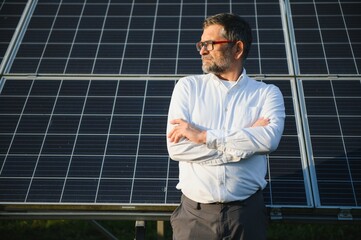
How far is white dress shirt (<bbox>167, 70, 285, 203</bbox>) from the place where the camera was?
3781 mm

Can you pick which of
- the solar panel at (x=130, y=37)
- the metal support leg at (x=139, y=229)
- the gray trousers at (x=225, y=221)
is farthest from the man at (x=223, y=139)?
the solar panel at (x=130, y=37)

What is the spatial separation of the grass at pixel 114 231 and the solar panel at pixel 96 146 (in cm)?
238

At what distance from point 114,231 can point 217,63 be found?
414 cm

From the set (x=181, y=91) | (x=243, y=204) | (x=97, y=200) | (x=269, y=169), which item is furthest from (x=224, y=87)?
(x=97, y=200)

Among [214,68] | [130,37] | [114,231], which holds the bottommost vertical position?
[114,231]

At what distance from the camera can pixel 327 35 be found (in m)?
6.39

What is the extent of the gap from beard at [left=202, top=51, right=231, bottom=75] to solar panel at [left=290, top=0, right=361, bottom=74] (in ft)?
6.66

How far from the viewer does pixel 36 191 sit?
4.88 m

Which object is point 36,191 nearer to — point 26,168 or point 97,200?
point 26,168

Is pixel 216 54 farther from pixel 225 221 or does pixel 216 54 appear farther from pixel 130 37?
pixel 130 37

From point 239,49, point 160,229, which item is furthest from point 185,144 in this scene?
point 160,229

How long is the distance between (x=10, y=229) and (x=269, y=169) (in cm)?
430

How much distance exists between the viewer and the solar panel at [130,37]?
6.01m

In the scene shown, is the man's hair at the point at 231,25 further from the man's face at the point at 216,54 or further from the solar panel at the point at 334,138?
the solar panel at the point at 334,138
